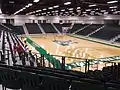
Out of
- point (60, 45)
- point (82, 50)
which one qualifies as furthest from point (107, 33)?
point (82, 50)

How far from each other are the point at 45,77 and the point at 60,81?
34 centimetres

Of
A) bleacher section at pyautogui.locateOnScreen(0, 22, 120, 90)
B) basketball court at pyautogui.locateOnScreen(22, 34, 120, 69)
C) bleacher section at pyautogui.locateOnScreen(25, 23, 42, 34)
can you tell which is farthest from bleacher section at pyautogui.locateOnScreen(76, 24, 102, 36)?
bleacher section at pyautogui.locateOnScreen(0, 22, 120, 90)

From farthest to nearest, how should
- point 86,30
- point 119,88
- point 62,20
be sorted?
point 62,20 → point 86,30 → point 119,88

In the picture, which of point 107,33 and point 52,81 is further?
point 107,33

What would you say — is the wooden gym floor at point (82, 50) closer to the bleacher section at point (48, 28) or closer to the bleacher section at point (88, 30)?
the bleacher section at point (88, 30)

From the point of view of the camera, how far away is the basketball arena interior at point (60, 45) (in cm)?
449

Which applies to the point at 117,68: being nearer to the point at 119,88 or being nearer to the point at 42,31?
the point at 119,88

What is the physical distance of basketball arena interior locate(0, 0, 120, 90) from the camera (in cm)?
449

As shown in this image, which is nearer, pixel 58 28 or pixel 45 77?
pixel 45 77

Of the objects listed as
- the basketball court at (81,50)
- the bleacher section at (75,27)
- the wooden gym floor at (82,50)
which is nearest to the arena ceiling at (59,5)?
the basketball court at (81,50)

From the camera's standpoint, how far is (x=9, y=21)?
139 feet

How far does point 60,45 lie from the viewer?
78.6ft

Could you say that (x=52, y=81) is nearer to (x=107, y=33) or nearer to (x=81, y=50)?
(x=81, y=50)

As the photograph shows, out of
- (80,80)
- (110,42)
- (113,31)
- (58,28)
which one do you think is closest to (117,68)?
(80,80)
